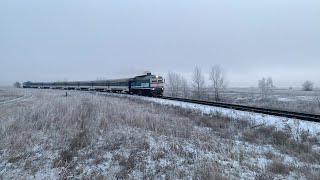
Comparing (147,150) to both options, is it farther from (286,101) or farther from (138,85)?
(286,101)

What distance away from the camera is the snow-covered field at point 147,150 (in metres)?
6.44

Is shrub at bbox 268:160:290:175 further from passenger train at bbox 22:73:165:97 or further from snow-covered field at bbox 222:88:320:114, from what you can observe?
passenger train at bbox 22:73:165:97

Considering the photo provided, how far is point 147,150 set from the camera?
809cm

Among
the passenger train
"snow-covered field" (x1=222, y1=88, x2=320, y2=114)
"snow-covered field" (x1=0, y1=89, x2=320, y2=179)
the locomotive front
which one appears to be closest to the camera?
"snow-covered field" (x1=0, y1=89, x2=320, y2=179)

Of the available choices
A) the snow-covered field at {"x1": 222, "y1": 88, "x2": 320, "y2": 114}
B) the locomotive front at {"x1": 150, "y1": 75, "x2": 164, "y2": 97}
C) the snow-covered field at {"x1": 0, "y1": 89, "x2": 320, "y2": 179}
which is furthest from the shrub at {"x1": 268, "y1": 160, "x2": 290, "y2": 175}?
the locomotive front at {"x1": 150, "y1": 75, "x2": 164, "y2": 97}

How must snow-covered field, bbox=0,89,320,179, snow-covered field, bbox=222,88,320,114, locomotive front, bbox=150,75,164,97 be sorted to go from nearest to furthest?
1. snow-covered field, bbox=0,89,320,179
2. snow-covered field, bbox=222,88,320,114
3. locomotive front, bbox=150,75,164,97

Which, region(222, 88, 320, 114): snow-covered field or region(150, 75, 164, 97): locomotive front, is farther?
region(150, 75, 164, 97): locomotive front

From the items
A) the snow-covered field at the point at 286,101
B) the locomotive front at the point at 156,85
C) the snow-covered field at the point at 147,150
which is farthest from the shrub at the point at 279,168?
the locomotive front at the point at 156,85

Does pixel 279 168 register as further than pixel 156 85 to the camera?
No

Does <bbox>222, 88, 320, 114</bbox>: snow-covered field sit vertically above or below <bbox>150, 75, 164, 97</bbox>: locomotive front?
below

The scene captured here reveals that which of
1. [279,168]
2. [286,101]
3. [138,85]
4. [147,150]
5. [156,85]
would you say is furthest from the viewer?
[138,85]

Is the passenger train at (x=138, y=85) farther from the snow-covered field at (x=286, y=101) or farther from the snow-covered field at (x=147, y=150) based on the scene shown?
the snow-covered field at (x=147, y=150)

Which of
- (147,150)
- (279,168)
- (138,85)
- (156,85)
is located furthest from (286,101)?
(147,150)

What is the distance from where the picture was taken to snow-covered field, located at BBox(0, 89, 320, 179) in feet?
21.1
